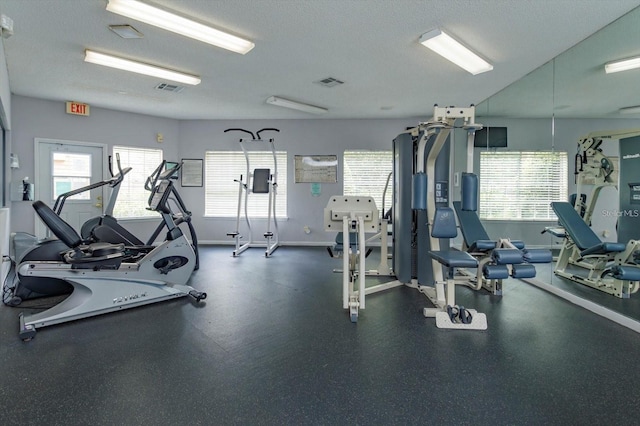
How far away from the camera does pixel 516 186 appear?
5133 millimetres

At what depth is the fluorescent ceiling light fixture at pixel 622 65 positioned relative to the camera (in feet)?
10.7

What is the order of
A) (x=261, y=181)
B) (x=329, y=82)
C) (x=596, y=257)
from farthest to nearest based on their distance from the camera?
(x=261, y=181) → (x=329, y=82) → (x=596, y=257)

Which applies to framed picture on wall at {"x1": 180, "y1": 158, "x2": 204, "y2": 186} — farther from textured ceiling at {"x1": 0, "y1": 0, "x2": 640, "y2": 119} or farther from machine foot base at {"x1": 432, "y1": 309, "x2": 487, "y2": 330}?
machine foot base at {"x1": 432, "y1": 309, "x2": 487, "y2": 330}

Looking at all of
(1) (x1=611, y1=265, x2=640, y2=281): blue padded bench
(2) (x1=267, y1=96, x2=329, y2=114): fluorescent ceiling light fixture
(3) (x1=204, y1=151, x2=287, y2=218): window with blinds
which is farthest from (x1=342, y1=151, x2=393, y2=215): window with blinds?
(1) (x1=611, y1=265, x2=640, y2=281): blue padded bench

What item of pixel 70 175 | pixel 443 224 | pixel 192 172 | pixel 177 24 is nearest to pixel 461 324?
pixel 443 224

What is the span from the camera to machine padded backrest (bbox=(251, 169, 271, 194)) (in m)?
5.92

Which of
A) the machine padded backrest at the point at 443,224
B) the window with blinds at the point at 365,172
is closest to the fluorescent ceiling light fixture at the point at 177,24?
the machine padded backrest at the point at 443,224

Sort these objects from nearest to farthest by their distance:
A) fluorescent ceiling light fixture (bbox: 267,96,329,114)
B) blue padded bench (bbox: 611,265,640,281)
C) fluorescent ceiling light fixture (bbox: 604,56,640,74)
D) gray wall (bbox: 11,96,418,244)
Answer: blue padded bench (bbox: 611,265,640,281) < fluorescent ceiling light fixture (bbox: 604,56,640,74) < fluorescent ceiling light fixture (bbox: 267,96,329,114) < gray wall (bbox: 11,96,418,244)

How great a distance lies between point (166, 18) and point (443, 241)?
11.2 ft

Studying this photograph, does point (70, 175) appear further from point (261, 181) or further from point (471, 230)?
point (471, 230)

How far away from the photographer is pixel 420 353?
2189 mm

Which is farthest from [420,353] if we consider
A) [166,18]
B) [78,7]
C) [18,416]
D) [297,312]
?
[78,7]

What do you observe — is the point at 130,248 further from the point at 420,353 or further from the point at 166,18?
the point at 420,353

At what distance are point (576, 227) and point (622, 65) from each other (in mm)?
1858
